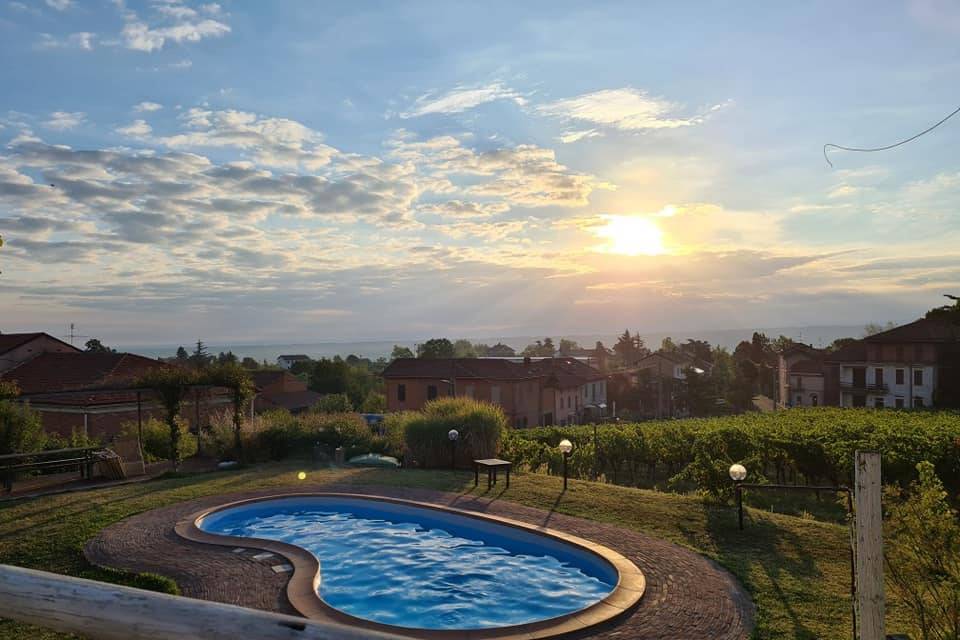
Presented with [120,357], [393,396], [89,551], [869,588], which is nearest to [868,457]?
[869,588]

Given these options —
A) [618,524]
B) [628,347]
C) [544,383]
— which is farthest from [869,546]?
[628,347]

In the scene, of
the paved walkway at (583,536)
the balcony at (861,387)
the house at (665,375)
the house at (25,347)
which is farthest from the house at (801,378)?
the house at (25,347)

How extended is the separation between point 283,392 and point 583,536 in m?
52.1

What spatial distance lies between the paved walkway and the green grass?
1.14 feet

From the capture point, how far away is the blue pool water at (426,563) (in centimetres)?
1043

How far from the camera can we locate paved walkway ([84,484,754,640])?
786cm

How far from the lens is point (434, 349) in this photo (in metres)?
80.4

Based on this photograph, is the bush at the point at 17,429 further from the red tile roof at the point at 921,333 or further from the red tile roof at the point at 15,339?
the red tile roof at the point at 921,333

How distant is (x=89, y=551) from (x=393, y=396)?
40.5 meters

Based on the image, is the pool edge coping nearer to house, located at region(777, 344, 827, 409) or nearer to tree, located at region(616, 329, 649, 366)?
house, located at region(777, 344, 827, 409)

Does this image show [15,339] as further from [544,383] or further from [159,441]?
[544,383]

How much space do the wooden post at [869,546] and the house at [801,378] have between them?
213 feet

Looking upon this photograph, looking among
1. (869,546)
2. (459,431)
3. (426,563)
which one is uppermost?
(869,546)

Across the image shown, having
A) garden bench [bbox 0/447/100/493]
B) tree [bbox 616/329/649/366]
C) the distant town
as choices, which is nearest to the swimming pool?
garden bench [bbox 0/447/100/493]
